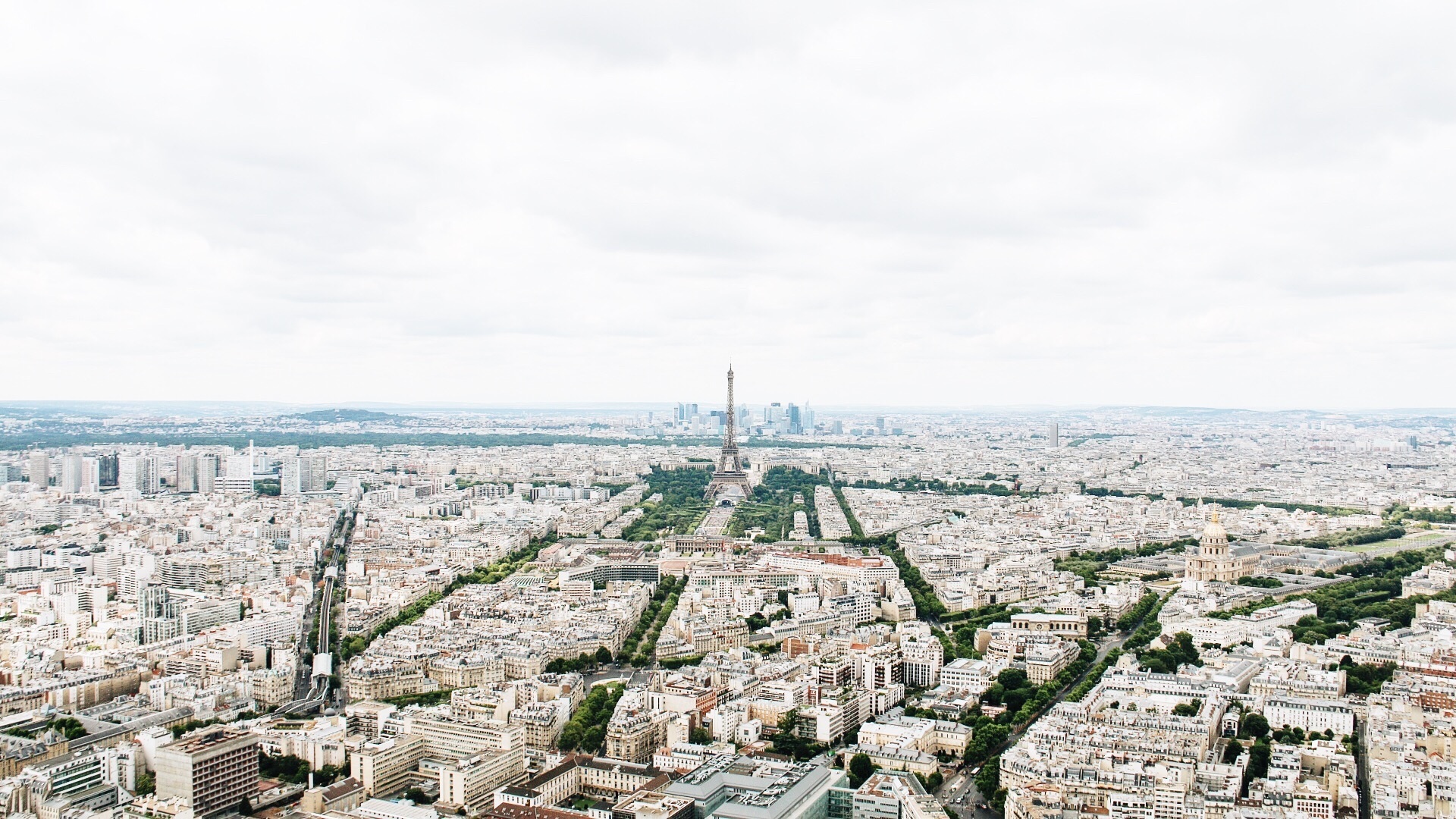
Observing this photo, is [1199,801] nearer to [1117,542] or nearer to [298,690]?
[298,690]

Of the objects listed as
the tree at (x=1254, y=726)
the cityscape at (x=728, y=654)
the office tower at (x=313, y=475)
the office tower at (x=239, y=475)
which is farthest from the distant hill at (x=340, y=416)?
the tree at (x=1254, y=726)

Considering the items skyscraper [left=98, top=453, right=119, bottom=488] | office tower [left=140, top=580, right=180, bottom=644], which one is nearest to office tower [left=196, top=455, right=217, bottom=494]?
skyscraper [left=98, top=453, right=119, bottom=488]

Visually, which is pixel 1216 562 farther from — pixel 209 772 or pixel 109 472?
pixel 109 472

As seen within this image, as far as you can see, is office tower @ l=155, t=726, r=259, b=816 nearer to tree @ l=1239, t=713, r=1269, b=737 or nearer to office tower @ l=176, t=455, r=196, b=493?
tree @ l=1239, t=713, r=1269, b=737

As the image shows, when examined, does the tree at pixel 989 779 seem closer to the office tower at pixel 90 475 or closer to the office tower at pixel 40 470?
the office tower at pixel 90 475

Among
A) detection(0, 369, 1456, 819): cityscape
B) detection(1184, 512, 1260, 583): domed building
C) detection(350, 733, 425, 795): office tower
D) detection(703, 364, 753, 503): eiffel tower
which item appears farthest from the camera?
detection(703, 364, 753, 503): eiffel tower

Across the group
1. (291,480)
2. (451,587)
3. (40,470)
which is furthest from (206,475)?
(451,587)
